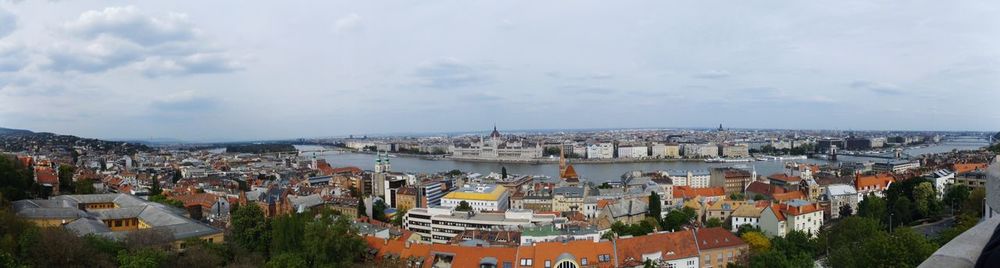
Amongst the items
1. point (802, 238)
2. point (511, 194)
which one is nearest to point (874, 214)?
point (802, 238)

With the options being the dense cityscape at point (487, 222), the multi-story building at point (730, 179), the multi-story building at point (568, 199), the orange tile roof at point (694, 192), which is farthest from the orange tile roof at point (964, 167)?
the multi-story building at point (568, 199)

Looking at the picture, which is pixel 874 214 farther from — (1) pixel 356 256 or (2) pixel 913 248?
(1) pixel 356 256

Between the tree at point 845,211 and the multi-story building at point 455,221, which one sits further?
the tree at point 845,211

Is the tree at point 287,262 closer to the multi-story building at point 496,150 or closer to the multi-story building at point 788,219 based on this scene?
the multi-story building at point 788,219

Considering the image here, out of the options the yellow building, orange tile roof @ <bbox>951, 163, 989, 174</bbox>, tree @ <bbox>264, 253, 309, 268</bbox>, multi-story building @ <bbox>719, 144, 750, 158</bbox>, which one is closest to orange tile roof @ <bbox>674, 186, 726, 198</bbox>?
orange tile roof @ <bbox>951, 163, 989, 174</bbox>

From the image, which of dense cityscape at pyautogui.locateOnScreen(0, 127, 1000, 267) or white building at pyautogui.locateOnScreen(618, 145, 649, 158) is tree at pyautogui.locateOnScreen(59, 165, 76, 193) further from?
white building at pyautogui.locateOnScreen(618, 145, 649, 158)

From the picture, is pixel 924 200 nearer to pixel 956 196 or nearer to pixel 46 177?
pixel 956 196

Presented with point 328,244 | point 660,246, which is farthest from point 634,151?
point 328,244
